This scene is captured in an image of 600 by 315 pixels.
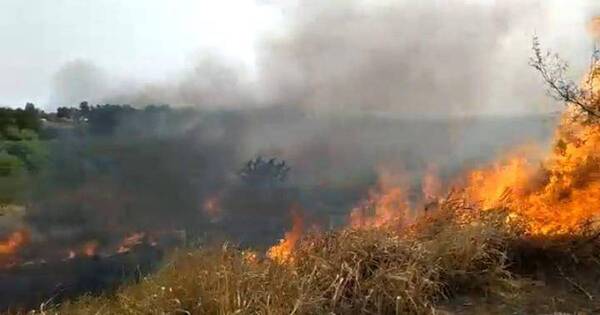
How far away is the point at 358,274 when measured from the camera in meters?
5.95

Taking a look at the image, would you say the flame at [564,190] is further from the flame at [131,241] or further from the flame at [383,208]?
the flame at [131,241]

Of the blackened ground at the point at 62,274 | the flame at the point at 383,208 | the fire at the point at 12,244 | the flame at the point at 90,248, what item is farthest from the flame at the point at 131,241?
the flame at the point at 383,208

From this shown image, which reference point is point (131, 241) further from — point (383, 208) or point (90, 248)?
point (383, 208)

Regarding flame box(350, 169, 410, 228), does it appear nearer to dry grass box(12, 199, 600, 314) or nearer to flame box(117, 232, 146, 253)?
dry grass box(12, 199, 600, 314)

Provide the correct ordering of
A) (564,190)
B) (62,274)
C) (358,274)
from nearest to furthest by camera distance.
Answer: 1. (358,274)
2. (564,190)
3. (62,274)

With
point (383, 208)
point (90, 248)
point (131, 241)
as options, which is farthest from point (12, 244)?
point (383, 208)

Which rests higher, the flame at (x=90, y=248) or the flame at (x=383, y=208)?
the flame at (x=383, y=208)

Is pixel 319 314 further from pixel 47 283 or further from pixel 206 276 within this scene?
pixel 47 283

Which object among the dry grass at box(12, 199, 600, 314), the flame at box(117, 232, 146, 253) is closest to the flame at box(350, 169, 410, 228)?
the dry grass at box(12, 199, 600, 314)

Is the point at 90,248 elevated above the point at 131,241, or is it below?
below

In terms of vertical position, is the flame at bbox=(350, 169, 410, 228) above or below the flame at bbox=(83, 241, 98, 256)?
above

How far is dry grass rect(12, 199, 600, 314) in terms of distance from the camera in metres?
5.29

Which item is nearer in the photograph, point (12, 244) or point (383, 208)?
point (383, 208)

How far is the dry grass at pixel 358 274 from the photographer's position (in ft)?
17.4
